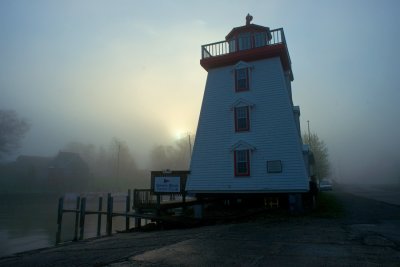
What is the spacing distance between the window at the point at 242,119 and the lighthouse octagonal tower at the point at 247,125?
0.07 metres

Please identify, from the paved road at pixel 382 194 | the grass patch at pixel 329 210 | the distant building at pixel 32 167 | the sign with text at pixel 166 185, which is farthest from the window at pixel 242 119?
the distant building at pixel 32 167

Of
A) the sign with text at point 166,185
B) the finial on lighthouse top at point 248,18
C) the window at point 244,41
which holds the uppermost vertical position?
the finial on lighthouse top at point 248,18

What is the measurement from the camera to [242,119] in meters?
20.8

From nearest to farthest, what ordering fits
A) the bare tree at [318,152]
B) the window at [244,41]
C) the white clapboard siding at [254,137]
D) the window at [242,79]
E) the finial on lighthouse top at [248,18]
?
the white clapboard siding at [254,137]
the window at [242,79]
the window at [244,41]
the finial on lighthouse top at [248,18]
the bare tree at [318,152]

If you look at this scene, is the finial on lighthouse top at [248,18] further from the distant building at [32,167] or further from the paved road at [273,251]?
the distant building at [32,167]

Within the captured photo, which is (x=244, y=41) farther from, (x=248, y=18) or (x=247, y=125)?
(x=247, y=125)

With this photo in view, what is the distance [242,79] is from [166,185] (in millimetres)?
9406

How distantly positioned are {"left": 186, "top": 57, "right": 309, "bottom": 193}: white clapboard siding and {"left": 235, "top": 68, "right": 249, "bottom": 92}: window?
32 centimetres

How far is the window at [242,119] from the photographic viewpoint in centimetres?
2055

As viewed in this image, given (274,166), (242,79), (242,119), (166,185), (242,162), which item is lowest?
(166,185)

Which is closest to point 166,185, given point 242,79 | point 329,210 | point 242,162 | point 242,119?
point 242,162

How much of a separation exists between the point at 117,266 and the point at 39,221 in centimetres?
3283

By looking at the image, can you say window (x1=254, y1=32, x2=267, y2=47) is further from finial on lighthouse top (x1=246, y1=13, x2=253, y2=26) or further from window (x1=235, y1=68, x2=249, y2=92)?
window (x1=235, y1=68, x2=249, y2=92)

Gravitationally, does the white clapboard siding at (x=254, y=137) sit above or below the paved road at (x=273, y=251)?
above
